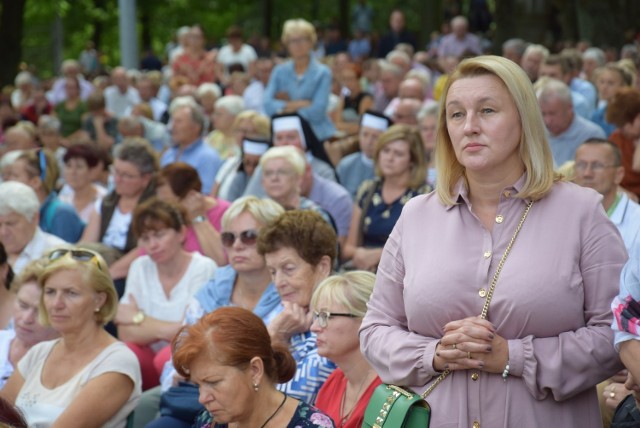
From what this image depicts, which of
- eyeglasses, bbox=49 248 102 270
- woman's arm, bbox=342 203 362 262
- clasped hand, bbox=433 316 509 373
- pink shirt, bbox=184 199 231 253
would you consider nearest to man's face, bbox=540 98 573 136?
woman's arm, bbox=342 203 362 262

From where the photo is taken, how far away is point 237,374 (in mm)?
4117

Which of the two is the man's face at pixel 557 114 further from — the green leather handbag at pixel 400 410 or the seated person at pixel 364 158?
the green leather handbag at pixel 400 410

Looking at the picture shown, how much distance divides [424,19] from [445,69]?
9227 millimetres

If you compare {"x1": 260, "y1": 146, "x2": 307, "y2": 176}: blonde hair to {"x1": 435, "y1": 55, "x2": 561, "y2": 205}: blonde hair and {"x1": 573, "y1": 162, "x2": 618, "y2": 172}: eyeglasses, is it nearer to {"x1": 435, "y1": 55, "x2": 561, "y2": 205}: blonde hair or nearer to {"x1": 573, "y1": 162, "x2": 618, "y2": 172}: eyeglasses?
{"x1": 573, "y1": 162, "x2": 618, "y2": 172}: eyeglasses

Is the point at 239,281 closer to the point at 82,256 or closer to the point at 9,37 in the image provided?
the point at 82,256

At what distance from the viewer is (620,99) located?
8484 mm

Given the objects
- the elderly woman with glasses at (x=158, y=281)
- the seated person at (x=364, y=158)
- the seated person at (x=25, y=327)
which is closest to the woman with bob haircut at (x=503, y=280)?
the seated person at (x=25, y=327)

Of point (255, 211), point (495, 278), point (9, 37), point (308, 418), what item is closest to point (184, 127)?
point (255, 211)

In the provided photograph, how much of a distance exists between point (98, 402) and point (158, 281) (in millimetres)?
1776

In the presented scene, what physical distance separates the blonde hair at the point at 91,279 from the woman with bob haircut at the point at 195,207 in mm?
1987

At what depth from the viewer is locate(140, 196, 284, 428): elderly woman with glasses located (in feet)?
18.9

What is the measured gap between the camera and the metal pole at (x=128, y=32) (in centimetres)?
1858

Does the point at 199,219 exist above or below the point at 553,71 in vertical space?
below

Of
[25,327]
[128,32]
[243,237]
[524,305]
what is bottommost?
[25,327]
